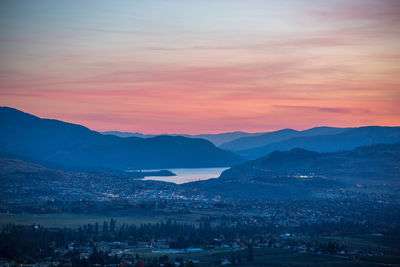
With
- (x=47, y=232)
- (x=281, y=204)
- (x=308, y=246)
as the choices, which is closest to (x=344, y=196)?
(x=281, y=204)

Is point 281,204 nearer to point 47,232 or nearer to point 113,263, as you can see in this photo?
point 47,232

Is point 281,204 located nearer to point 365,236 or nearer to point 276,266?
point 365,236

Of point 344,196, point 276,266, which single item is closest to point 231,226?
point 276,266

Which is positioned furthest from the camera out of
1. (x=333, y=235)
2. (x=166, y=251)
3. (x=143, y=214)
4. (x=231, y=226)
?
(x=143, y=214)

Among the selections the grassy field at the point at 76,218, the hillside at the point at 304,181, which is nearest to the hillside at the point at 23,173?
the hillside at the point at 304,181

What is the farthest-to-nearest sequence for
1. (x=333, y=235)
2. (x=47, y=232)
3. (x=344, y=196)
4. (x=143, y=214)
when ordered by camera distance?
(x=344, y=196) < (x=143, y=214) < (x=333, y=235) < (x=47, y=232)

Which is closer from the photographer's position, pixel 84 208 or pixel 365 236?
pixel 365 236
